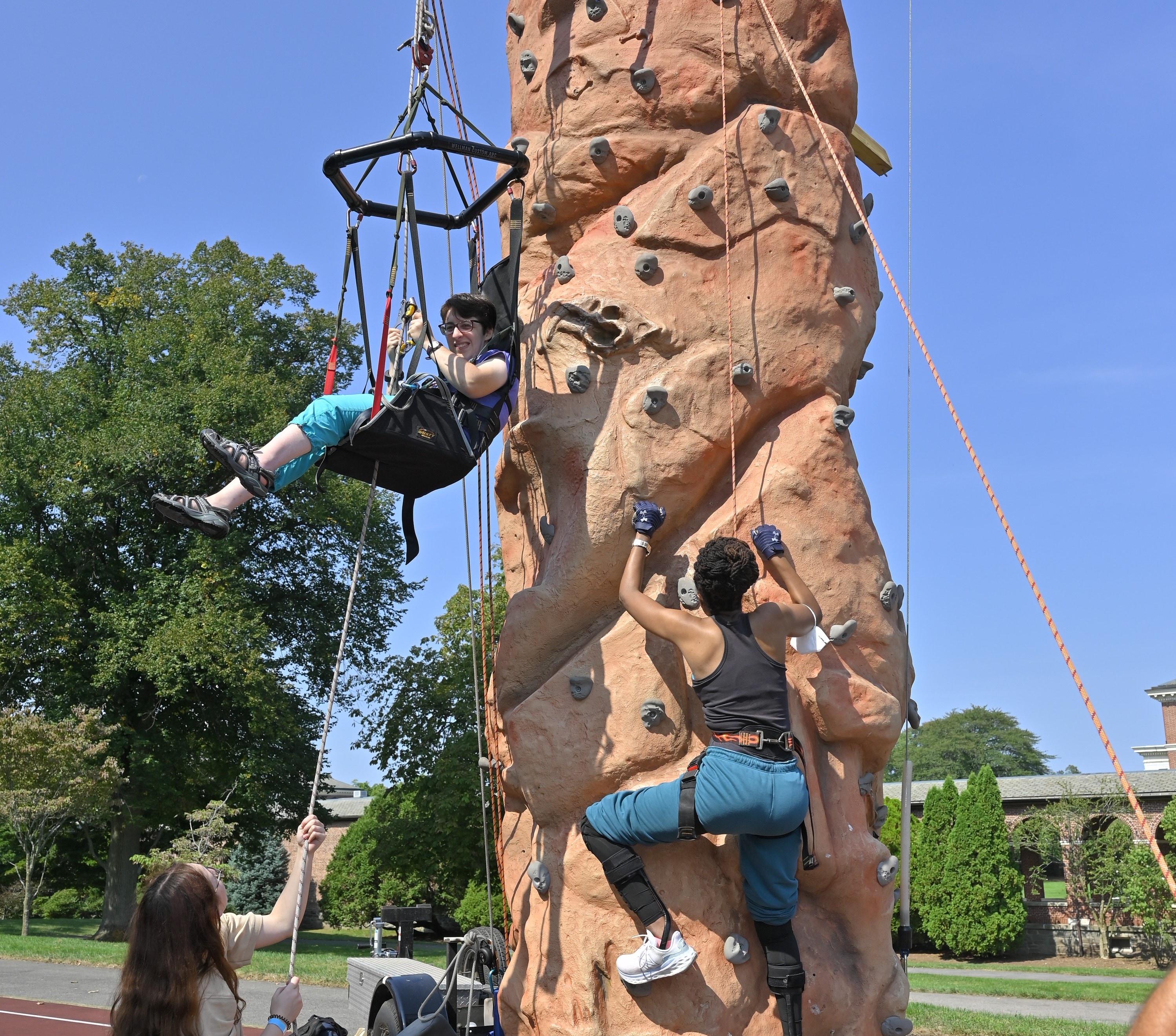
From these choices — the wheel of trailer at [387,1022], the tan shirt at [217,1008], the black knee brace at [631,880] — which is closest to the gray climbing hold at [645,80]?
the black knee brace at [631,880]

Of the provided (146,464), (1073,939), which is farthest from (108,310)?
(1073,939)

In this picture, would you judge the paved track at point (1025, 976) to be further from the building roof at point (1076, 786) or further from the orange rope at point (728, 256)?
the orange rope at point (728, 256)

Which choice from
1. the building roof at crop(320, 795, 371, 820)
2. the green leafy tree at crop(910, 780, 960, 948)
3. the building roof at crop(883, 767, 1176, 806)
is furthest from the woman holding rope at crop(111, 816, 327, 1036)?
the building roof at crop(320, 795, 371, 820)

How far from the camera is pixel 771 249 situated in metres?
5.46

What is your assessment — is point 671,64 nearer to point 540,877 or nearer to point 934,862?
point 540,877

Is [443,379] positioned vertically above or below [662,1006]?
above

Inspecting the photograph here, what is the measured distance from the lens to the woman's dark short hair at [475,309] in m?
5.25

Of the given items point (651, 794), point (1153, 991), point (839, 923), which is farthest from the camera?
point (839, 923)

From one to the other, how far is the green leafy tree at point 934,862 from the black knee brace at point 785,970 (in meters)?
20.1

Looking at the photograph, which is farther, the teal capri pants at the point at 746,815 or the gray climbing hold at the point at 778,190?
the gray climbing hold at the point at 778,190

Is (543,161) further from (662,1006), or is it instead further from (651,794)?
(662,1006)

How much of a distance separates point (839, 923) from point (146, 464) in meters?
18.0

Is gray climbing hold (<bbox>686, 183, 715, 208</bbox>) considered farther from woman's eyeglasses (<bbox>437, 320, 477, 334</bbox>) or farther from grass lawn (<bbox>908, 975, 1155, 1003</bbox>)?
grass lawn (<bbox>908, 975, 1155, 1003</bbox>)

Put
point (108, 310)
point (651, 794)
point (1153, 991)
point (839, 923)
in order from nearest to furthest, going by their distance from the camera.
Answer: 1. point (1153, 991)
2. point (651, 794)
3. point (839, 923)
4. point (108, 310)
